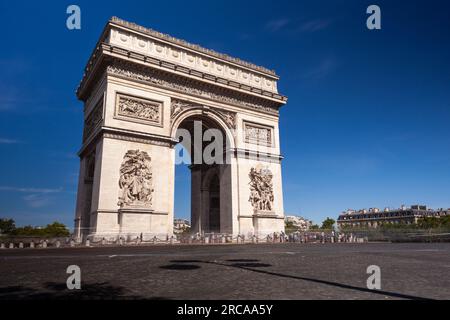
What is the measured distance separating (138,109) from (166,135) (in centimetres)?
227

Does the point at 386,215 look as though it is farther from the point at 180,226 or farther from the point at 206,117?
the point at 206,117

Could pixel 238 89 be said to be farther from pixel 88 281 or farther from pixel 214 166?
pixel 88 281

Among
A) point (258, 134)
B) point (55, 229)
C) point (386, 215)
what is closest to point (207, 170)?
point (258, 134)

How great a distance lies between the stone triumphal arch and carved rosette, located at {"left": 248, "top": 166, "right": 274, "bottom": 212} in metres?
0.07

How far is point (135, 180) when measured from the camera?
1873 centimetres

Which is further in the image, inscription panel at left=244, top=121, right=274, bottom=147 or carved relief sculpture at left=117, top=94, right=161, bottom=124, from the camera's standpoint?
inscription panel at left=244, top=121, right=274, bottom=147

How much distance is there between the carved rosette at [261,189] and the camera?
917 inches

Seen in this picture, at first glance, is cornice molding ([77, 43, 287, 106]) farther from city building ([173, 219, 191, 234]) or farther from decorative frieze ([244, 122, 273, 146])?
city building ([173, 219, 191, 234])

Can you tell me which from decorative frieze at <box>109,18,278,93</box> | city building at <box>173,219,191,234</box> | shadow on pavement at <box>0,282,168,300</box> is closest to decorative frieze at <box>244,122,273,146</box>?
decorative frieze at <box>109,18,278,93</box>

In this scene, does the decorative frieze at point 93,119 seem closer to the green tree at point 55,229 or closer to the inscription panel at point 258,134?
the inscription panel at point 258,134

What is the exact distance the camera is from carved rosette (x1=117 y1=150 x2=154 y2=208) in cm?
1825

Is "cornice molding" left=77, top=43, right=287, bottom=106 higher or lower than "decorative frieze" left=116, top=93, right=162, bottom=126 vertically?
higher
